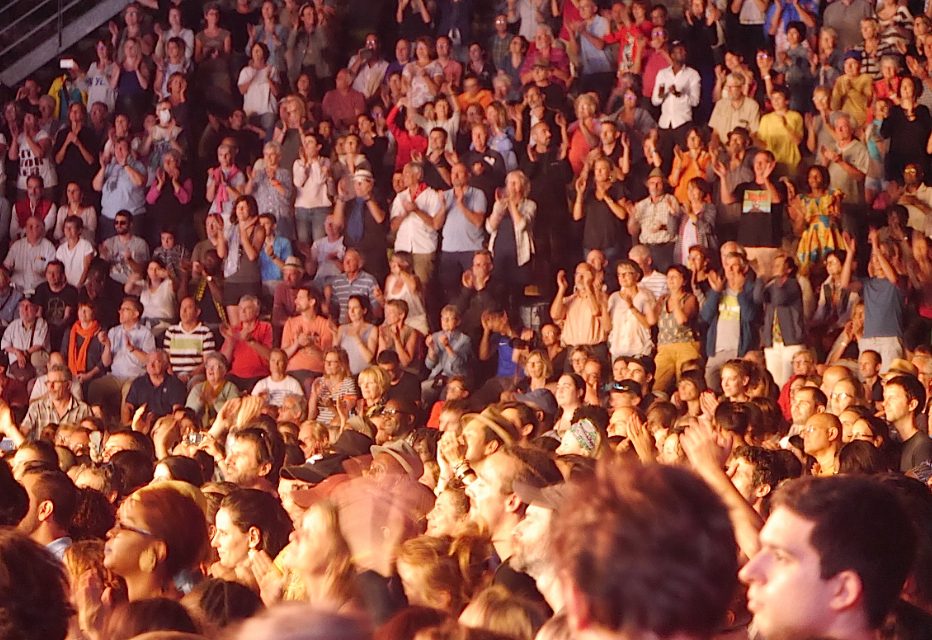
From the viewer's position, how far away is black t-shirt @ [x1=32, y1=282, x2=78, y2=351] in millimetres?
15781

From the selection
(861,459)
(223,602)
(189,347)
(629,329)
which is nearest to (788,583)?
(223,602)

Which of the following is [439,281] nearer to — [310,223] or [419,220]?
[419,220]

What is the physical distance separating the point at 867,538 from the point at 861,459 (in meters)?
3.57

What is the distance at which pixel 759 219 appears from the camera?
1312 centimetres

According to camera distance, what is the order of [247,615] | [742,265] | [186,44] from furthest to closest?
[186,44], [742,265], [247,615]

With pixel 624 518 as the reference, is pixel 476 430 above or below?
below

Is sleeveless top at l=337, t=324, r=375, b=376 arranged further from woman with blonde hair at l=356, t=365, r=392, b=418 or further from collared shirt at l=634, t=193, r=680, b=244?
collared shirt at l=634, t=193, r=680, b=244

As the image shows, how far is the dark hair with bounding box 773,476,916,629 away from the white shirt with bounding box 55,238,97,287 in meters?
13.8

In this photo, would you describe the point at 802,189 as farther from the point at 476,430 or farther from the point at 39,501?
the point at 39,501

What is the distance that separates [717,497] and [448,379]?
421 inches

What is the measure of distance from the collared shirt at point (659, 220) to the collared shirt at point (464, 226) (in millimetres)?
1590

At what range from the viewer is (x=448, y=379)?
13.1 meters

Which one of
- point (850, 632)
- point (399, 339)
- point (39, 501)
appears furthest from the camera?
point (399, 339)

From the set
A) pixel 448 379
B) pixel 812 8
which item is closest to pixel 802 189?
pixel 812 8
